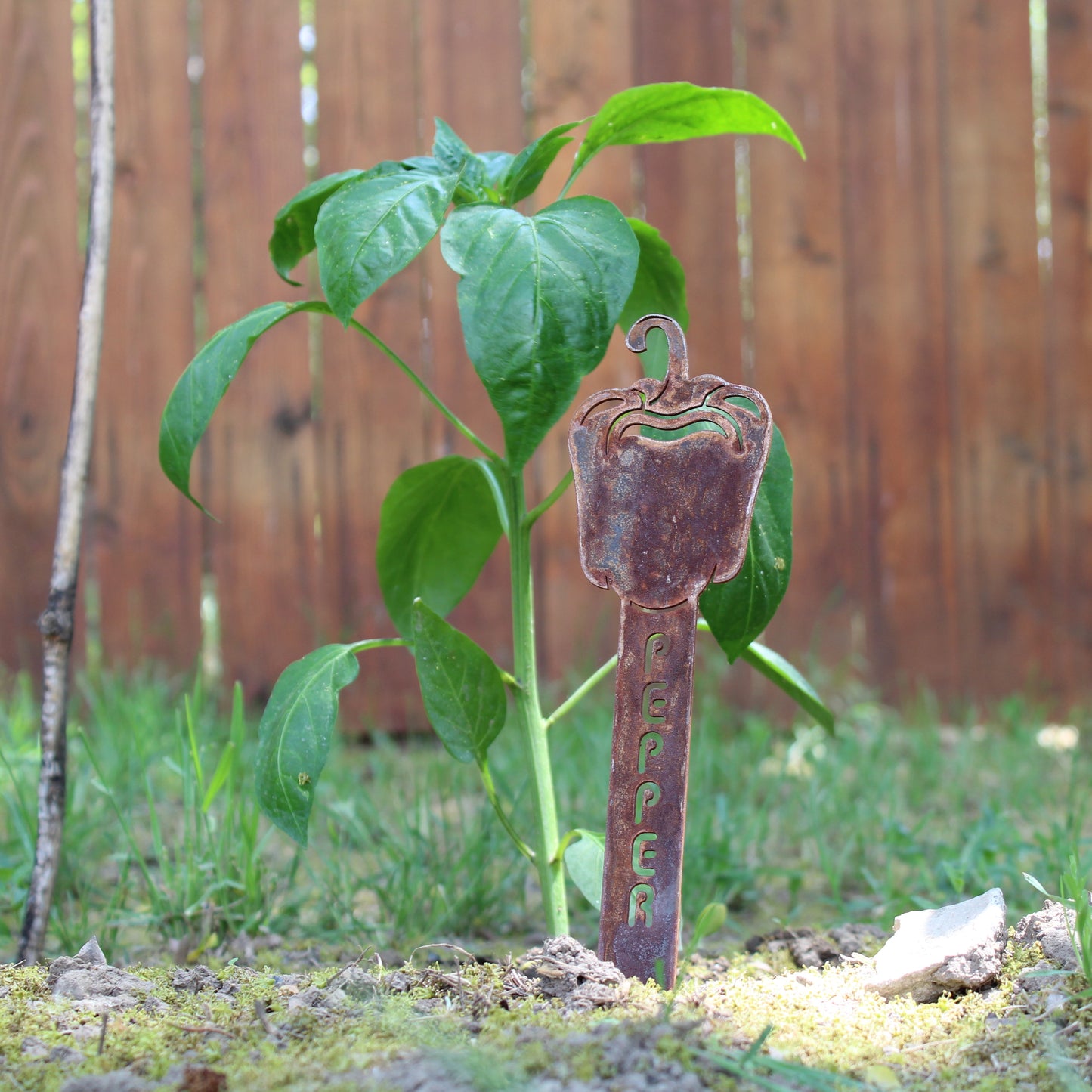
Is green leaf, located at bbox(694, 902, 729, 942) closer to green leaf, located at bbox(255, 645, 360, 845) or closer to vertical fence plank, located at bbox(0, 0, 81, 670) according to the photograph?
green leaf, located at bbox(255, 645, 360, 845)

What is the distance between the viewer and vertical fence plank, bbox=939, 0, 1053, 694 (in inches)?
97.5

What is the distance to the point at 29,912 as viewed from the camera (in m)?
1.17

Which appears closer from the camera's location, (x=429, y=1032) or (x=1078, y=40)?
(x=429, y=1032)

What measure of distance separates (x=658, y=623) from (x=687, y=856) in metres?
0.66

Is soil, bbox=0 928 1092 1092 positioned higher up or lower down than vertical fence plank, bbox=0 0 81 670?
lower down

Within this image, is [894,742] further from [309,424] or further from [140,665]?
[140,665]

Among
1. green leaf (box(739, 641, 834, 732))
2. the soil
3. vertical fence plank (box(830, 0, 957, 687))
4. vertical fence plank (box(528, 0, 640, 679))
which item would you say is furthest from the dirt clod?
vertical fence plank (box(830, 0, 957, 687))

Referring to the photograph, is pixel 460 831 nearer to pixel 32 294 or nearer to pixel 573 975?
pixel 573 975

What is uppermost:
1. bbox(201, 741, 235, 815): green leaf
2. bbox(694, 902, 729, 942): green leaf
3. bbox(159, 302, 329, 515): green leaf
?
bbox(159, 302, 329, 515): green leaf

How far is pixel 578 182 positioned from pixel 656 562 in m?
1.64

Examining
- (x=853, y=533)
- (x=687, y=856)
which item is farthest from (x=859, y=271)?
(x=687, y=856)

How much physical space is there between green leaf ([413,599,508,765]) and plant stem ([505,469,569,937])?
0.17 ft

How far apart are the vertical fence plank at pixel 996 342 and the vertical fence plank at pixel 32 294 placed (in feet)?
6.91

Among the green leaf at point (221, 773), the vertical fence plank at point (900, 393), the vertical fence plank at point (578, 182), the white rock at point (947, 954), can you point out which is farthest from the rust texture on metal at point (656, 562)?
the vertical fence plank at point (900, 393)
